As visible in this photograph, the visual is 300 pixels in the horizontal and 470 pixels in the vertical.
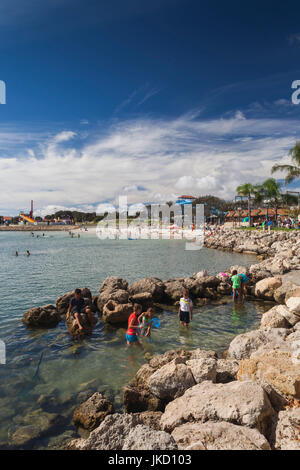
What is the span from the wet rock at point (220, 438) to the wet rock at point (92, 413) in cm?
222

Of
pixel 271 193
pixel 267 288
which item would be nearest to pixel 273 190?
pixel 271 193

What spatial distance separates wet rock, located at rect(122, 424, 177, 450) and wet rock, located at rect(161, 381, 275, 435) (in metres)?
0.78

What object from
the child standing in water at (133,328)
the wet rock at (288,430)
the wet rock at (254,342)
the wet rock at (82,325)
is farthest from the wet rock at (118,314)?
the wet rock at (288,430)

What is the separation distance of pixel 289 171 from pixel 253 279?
34.0m

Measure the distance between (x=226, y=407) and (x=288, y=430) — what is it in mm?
994

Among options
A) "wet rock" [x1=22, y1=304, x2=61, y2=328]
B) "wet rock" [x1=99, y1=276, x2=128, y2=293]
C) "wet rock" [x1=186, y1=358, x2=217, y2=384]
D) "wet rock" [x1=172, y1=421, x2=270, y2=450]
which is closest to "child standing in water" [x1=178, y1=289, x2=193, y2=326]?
"wet rock" [x1=99, y1=276, x2=128, y2=293]

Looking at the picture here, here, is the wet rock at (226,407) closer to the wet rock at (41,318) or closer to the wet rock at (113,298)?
the wet rock at (113,298)

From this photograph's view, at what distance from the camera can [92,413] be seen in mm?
5949

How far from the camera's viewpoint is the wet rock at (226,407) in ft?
14.5

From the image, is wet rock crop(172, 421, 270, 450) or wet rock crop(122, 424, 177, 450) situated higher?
wet rock crop(172, 421, 270, 450)

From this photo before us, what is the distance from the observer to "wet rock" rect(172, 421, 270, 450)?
12.7ft

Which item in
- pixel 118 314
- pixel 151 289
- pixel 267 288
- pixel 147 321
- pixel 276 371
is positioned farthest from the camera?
pixel 267 288

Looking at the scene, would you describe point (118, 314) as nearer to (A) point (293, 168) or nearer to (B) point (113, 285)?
(B) point (113, 285)

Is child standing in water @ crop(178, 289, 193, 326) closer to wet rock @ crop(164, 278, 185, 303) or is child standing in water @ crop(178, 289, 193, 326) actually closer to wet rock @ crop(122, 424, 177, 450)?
wet rock @ crop(164, 278, 185, 303)
